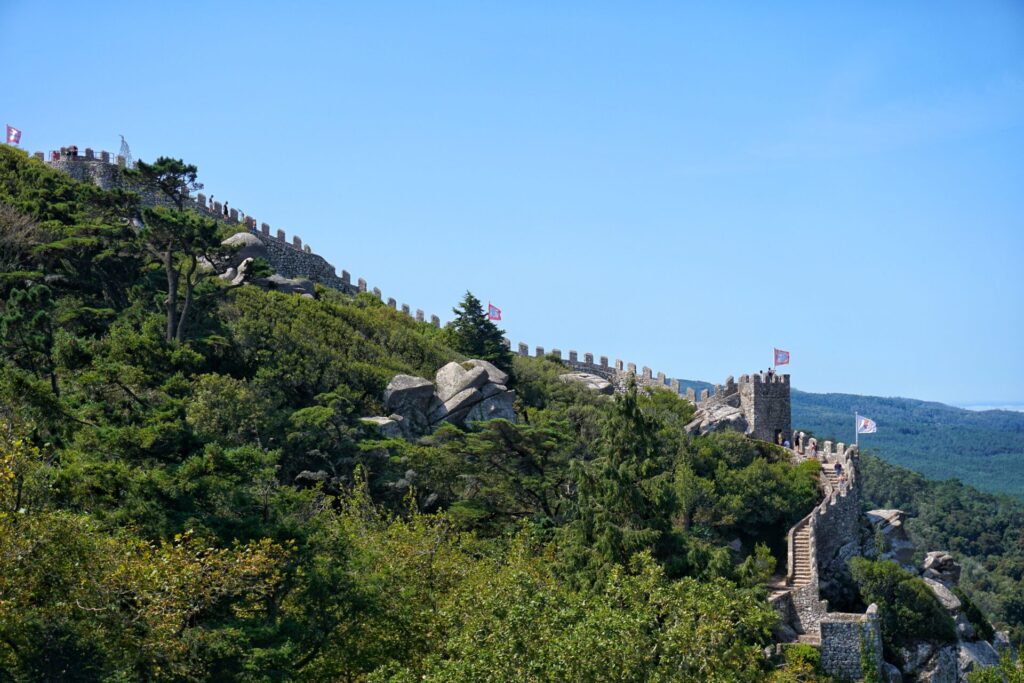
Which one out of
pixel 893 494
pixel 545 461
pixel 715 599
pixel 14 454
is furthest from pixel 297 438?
pixel 893 494

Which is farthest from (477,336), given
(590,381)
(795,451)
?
(795,451)

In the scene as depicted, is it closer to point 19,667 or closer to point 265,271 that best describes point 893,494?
point 265,271

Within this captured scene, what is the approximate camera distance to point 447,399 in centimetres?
4466

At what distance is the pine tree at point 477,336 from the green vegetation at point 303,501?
123 millimetres

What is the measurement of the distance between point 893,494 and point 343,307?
72.6m

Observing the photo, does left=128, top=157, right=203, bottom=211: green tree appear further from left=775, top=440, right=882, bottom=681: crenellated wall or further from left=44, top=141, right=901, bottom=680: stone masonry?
left=775, top=440, right=882, bottom=681: crenellated wall

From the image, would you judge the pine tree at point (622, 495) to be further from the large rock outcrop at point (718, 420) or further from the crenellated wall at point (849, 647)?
the large rock outcrop at point (718, 420)

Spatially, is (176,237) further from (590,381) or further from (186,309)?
(590,381)

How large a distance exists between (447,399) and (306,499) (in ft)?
53.3

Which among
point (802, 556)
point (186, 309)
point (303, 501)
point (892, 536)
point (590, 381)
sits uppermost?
point (186, 309)

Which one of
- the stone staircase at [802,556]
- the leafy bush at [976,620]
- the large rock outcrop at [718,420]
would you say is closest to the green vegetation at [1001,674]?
the leafy bush at [976,620]

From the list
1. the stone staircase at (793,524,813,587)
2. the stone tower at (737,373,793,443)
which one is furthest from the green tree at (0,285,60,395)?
the stone tower at (737,373,793,443)

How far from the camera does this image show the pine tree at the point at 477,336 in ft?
170

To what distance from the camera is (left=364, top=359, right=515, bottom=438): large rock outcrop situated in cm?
4303
